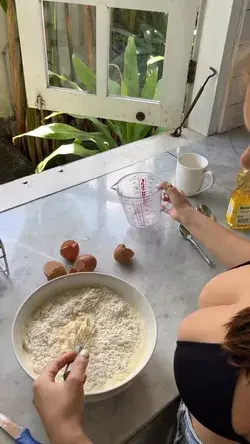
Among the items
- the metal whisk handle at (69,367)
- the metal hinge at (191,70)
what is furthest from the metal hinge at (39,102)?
the metal whisk handle at (69,367)

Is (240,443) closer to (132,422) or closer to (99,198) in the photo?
(132,422)

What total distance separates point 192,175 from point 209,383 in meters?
0.59

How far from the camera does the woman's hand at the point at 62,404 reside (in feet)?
1.85

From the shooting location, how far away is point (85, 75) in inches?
56.0

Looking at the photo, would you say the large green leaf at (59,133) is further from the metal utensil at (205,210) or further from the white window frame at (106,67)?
the metal utensil at (205,210)

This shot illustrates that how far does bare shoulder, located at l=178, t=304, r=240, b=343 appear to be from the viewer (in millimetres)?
578

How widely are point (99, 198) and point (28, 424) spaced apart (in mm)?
585

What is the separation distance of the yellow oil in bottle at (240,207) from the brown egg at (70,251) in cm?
37

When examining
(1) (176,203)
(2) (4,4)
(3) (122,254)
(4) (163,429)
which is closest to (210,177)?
(1) (176,203)

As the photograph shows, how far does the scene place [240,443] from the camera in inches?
22.5

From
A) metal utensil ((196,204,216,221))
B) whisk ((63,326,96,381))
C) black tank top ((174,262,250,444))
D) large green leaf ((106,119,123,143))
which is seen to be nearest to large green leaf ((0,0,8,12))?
large green leaf ((106,119,123,143))

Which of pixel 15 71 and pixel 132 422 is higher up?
A: pixel 15 71

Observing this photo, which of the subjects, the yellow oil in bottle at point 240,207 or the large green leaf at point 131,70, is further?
the large green leaf at point 131,70

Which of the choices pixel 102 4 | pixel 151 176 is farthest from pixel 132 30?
pixel 151 176
